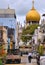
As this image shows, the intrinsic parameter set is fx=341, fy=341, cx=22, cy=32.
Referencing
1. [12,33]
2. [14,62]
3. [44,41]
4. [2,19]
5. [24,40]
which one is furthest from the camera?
[24,40]

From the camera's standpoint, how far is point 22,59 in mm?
26203

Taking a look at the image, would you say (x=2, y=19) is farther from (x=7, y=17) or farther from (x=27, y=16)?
(x=27, y=16)

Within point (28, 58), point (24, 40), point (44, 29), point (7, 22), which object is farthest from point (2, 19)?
point (28, 58)

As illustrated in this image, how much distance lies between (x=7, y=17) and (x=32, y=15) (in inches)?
1291

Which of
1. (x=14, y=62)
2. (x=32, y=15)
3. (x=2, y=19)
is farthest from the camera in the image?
(x=32, y=15)

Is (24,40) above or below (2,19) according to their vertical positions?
below

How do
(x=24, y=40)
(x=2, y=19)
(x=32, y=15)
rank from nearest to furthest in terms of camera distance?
(x=2, y=19) → (x=24, y=40) → (x=32, y=15)

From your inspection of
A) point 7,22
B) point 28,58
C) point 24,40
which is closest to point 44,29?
point 28,58

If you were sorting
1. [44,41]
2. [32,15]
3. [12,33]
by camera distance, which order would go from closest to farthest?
1. [44,41]
2. [12,33]
3. [32,15]

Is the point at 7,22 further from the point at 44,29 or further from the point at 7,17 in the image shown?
the point at 44,29

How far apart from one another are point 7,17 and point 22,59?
37219mm

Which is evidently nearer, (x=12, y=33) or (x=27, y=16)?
(x=12, y=33)

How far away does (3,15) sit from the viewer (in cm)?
6238

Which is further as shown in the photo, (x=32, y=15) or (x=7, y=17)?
(x=32, y=15)
